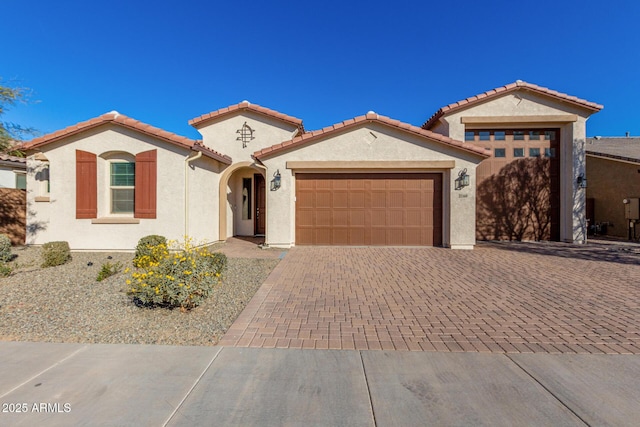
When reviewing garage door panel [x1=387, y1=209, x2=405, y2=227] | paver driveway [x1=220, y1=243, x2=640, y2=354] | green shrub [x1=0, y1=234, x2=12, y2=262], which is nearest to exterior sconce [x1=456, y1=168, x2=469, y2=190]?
garage door panel [x1=387, y1=209, x2=405, y2=227]

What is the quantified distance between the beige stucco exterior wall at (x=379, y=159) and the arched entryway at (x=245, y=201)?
280cm

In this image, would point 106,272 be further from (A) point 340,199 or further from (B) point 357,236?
(B) point 357,236

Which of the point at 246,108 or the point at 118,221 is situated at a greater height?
the point at 246,108

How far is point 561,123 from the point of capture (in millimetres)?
12172

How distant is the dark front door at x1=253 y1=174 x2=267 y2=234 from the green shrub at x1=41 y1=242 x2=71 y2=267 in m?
7.10

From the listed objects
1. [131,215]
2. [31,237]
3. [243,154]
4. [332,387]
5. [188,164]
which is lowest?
[332,387]

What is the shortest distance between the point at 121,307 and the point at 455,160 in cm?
1000

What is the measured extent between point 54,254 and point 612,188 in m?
21.3

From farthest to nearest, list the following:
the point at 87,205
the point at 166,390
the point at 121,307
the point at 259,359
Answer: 1. the point at 87,205
2. the point at 121,307
3. the point at 259,359
4. the point at 166,390

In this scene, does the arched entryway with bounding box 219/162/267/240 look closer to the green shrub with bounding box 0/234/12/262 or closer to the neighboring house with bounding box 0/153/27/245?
the green shrub with bounding box 0/234/12/262

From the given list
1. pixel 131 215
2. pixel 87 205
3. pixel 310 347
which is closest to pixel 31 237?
pixel 87 205

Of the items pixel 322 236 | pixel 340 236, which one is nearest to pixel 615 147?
pixel 340 236

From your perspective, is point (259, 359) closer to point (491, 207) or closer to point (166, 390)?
point (166, 390)

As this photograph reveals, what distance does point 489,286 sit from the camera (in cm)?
608
